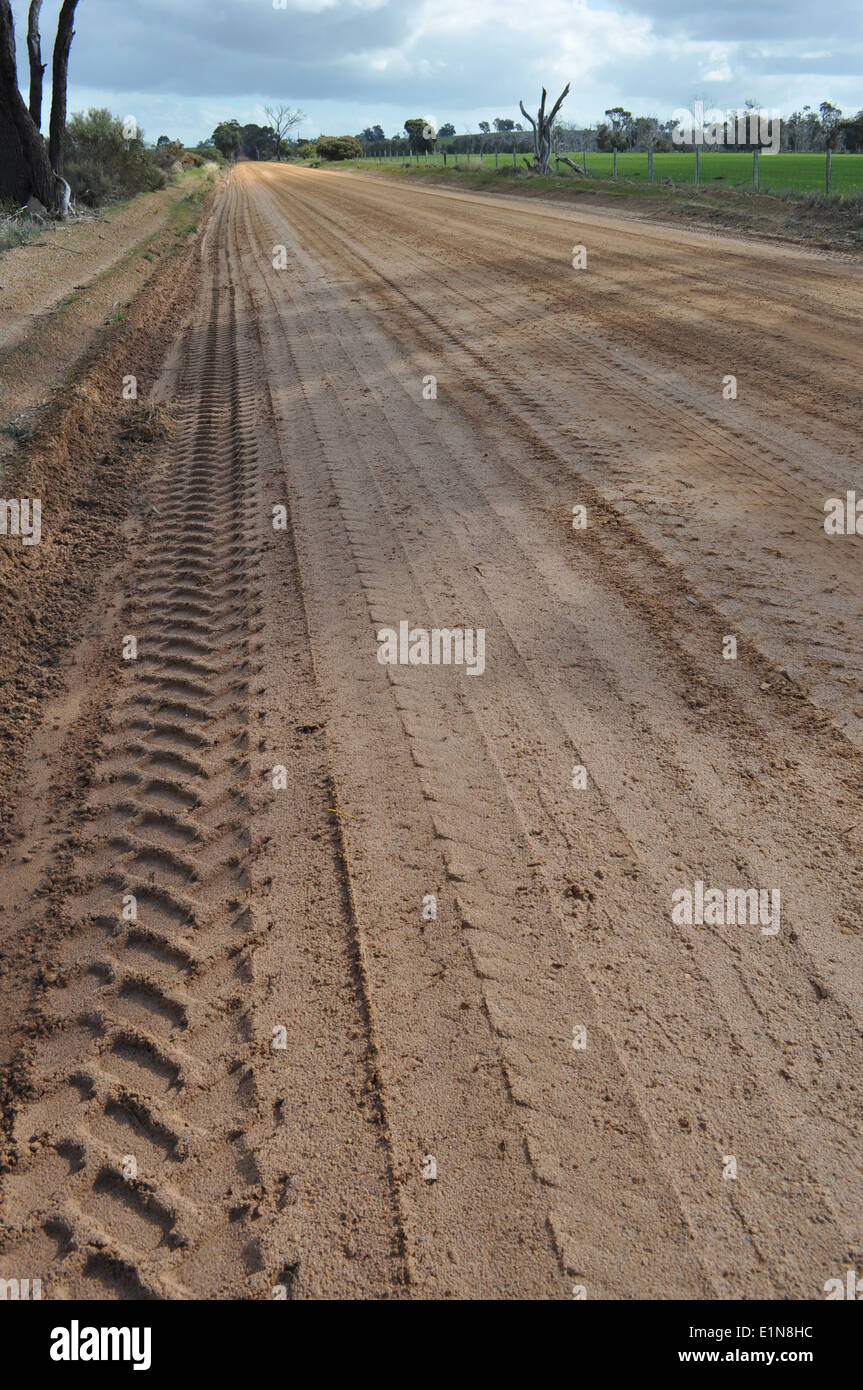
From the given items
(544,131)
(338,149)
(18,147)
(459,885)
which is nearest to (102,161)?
(18,147)

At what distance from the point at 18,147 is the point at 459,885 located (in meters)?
27.9

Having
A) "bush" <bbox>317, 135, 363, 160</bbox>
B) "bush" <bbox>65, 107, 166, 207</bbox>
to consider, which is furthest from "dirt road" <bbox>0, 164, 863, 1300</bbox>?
"bush" <bbox>317, 135, 363, 160</bbox>

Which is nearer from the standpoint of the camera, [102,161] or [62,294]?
[62,294]

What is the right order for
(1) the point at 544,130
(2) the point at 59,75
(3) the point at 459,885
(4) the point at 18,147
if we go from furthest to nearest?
(1) the point at 544,130 → (2) the point at 59,75 → (4) the point at 18,147 → (3) the point at 459,885

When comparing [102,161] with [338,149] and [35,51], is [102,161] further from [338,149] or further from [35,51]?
[338,149]

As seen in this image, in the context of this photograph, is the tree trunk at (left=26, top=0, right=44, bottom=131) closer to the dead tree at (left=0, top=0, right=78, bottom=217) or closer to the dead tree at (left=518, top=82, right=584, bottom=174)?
the dead tree at (left=0, top=0, right=78, bottom=217)

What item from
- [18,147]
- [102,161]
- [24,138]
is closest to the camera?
[24,138]

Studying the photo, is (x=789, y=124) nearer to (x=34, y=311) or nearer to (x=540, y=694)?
(x=34, y=311)

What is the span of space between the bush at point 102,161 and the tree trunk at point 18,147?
546 centimetres

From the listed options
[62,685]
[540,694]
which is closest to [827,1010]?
[540,694]

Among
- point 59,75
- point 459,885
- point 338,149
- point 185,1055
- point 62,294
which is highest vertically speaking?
point 338,149

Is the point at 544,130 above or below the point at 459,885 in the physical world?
above

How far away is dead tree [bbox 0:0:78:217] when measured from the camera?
23703 millimetres

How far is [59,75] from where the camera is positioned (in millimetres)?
27531
